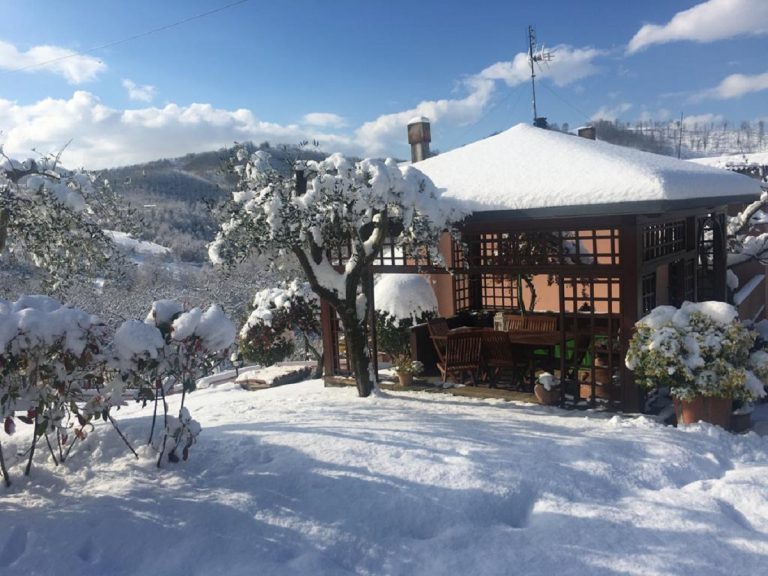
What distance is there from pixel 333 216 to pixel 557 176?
2.86 metres

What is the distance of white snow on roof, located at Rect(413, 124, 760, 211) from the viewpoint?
259 inches

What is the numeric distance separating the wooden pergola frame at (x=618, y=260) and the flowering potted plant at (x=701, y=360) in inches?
24.4

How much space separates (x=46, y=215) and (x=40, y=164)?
1.86ft

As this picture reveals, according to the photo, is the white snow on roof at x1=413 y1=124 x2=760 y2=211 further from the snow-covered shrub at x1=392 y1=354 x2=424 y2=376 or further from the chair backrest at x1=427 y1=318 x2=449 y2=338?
the snow-covered shrub at x1=392 y1=354 x2=424 y2=376

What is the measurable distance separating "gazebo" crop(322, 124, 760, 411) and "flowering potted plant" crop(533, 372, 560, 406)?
181 mm

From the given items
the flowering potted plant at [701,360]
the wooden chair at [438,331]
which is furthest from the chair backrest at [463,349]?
the flowering potted plant at [701,360]

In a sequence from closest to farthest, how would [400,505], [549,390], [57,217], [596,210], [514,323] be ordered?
1. [400,505]
2. [57,217]
3. [596,210]
4. [549,390]
5. [514,323]

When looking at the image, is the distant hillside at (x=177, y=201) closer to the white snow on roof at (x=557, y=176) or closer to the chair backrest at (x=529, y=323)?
the chair backrest at (x=529, y=323)

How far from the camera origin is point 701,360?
6.19 meters

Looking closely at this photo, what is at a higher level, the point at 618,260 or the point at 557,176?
the point at 557,176

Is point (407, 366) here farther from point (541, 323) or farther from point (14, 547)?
point (14, 547)

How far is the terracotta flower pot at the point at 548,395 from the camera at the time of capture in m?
7.69

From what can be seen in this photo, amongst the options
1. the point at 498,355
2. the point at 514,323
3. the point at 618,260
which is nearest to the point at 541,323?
the point at 514,323

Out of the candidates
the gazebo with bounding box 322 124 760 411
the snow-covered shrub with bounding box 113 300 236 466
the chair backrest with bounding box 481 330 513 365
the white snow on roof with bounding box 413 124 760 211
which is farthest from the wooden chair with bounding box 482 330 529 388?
the snow-covered shrub with bounding box 113 300 236 466
